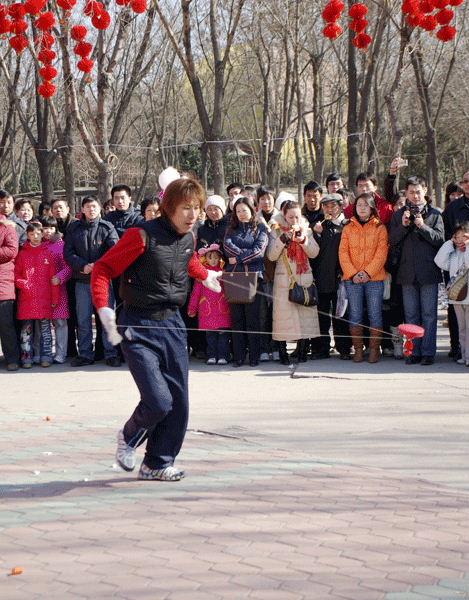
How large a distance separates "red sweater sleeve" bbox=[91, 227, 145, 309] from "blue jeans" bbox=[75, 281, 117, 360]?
5781mm

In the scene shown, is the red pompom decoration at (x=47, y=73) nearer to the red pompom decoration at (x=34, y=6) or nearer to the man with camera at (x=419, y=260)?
the red pompom decoration at (x=34, y=6)

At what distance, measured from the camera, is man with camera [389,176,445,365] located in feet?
38.2

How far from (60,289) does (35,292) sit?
0.31 meters

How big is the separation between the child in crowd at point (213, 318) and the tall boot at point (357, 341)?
150 centimetres

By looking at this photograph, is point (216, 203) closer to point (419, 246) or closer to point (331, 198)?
point (331, 198)

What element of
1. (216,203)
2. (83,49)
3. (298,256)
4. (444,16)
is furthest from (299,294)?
(83,49)

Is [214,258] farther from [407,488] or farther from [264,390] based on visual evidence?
[407,488]

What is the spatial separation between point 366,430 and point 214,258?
4.22 metres

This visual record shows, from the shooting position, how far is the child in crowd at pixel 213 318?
12.2 meters

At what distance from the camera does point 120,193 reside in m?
12.6

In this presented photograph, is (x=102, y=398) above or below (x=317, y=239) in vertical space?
below

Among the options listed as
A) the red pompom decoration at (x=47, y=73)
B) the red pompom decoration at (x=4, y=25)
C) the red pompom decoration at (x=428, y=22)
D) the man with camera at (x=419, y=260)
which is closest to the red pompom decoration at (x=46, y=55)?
the red pompom decoration at (x=47, y=73)

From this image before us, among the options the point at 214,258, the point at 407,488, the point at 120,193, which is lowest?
the point at 407,488

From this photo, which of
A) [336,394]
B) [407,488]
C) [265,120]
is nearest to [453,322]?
[336,394]
